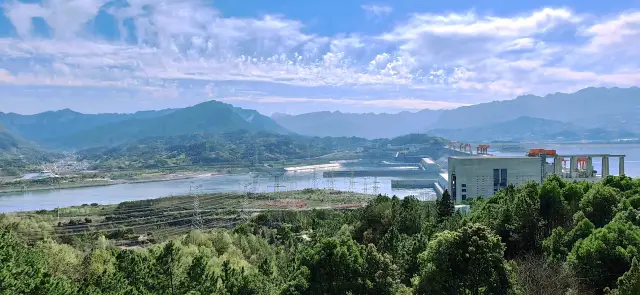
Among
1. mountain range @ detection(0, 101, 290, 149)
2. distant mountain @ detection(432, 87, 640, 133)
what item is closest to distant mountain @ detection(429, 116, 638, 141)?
distant mountain @ detection(432, 87, 640, 133)

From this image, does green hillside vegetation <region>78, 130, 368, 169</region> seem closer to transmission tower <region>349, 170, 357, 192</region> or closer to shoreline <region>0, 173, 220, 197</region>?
shoreline <region>0, 173, 220, 197</region>

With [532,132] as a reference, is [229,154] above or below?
below

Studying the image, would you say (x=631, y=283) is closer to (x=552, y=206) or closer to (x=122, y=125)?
(x=552, y=206)

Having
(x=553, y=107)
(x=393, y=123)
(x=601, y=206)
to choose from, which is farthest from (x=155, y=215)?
(x=393, y=123)

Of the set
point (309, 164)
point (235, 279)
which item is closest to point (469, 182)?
point (235, 279)

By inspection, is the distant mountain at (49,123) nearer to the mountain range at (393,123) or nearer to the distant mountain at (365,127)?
the mountain range at (393,123)

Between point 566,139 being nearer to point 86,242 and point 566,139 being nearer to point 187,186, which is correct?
point 187,186
